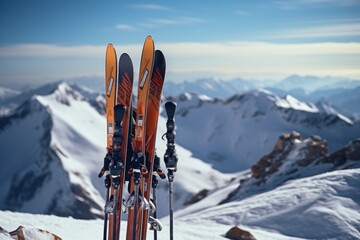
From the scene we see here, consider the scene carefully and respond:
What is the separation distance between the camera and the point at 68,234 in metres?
12.9

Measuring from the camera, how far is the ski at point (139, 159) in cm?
954

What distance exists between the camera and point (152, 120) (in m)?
10.4

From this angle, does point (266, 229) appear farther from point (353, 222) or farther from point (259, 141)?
point (259, 141)

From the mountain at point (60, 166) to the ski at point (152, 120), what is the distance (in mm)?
89560

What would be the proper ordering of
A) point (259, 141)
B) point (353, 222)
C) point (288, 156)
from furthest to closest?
point (259, 141), point (288, 156), point (353, 222)

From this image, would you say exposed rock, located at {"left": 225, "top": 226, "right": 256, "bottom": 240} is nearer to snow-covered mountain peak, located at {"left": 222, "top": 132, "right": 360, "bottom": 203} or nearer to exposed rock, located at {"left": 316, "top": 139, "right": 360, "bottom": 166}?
snow-covered mountain peak, located at {"left": 222, "top": 132, "right": 360, "bottom": 203}

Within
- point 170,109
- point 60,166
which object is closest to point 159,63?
point 170,109

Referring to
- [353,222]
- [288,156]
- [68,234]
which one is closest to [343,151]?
[288,156]

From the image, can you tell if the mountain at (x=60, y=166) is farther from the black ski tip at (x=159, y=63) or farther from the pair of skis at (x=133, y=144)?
the black ski tip at (x=159, y=63)

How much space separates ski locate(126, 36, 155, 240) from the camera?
31.3 ft

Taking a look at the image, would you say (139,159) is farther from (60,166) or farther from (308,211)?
(60,166)

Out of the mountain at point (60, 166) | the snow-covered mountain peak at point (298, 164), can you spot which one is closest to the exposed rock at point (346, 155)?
the snow-covered mountain peak at point (298, 164)

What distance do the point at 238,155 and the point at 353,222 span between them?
18099cm

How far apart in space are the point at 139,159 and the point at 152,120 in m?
1.30
